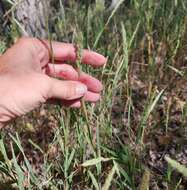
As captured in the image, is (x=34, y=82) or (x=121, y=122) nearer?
(x=34, y=82)

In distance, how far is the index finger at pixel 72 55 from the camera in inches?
60.1

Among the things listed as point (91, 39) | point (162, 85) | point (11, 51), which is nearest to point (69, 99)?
point (11, 51)

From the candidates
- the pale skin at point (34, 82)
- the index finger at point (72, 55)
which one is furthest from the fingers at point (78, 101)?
the index finger at point (72, 55)

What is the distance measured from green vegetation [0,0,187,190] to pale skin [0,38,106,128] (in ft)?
0.19

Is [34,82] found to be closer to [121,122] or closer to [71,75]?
[71,75]

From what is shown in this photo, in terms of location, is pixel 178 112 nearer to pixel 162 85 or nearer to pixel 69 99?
pixel 162 85

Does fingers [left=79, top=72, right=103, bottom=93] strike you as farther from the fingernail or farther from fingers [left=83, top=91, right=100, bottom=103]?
the fingernail

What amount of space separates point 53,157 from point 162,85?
601mm

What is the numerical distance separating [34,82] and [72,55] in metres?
0.28

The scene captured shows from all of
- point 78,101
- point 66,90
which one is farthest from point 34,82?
point 78,101

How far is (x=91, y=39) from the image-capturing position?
2.17m

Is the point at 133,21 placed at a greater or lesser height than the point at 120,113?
greater

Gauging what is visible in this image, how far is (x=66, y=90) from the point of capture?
1372 millimetres

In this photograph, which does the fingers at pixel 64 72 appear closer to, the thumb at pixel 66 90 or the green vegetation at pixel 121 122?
the green vegetation at pixel 121 122
